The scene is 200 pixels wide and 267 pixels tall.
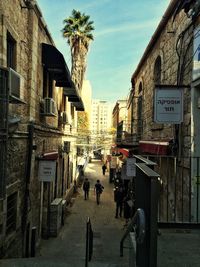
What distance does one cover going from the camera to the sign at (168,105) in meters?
8.66

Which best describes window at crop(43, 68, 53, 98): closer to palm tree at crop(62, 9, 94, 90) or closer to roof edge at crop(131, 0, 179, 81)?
roof edge at crop(131, 0, 179, 81)

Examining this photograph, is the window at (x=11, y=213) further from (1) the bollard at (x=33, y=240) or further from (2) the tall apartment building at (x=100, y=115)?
(2) the tall apartment building at (x=100, y=115)

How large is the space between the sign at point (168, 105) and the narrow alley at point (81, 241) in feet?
11.6

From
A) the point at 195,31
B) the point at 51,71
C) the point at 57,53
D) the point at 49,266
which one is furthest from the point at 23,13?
the point at 49,266

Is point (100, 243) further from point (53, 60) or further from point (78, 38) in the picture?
point (78, 38)

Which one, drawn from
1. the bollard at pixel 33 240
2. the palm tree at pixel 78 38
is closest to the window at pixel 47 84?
the bollard at pixel 33 240

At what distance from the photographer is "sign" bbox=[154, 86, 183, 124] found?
8656 mm

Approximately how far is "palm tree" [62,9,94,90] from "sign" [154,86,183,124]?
1854 centimetres

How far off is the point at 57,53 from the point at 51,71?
1.39 m

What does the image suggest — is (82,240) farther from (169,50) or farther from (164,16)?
(164,16)

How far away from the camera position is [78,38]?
26.0m

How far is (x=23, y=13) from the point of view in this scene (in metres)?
9.25

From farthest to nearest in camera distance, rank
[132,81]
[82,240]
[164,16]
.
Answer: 1. [132,81]
2. [82,240]
3. [164,16]

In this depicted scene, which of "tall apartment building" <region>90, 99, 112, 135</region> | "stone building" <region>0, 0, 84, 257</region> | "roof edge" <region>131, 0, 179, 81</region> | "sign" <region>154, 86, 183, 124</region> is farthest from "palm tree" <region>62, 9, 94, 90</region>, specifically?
"tall apartment building" <region>90, 99, 112, 135</region>
